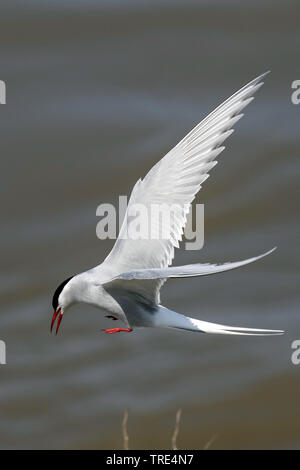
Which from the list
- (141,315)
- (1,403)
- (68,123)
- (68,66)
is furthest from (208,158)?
(68,66)

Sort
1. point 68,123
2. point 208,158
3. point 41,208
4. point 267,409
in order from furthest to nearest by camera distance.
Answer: point 68,123, point 41,208, point 267,409, point 208,158

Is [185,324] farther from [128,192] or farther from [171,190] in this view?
[128,192]

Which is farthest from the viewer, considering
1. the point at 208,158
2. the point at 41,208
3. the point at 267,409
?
the point at 41,208

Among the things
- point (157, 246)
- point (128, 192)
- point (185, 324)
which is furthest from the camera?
point (128, 192)

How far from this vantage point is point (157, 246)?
15.9ft

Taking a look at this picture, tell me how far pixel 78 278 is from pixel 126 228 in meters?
0.33

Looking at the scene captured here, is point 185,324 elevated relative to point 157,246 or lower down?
lower down

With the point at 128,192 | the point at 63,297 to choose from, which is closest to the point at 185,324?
the point at 63,297

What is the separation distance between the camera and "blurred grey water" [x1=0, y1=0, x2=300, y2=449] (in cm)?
530

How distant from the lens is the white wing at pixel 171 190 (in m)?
4.68

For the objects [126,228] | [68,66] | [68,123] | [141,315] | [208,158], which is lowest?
[141,315]

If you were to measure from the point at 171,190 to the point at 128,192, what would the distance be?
73.9 inches
